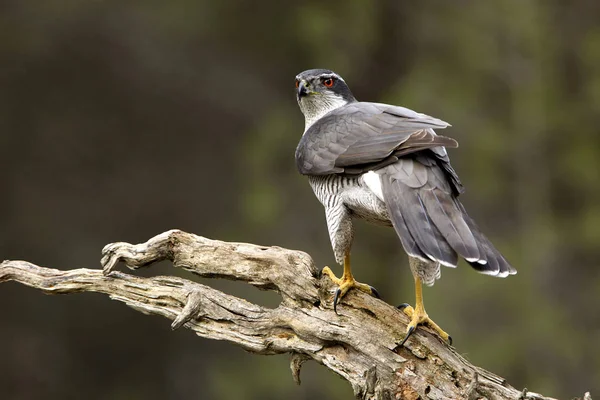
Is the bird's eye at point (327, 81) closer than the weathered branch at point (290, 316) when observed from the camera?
No

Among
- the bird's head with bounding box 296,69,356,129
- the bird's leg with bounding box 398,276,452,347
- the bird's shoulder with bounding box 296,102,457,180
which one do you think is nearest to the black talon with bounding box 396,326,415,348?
the bird's leg with bounding box 398,276,452,347

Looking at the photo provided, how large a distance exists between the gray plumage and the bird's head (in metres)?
0.29

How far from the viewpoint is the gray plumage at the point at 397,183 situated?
381cm

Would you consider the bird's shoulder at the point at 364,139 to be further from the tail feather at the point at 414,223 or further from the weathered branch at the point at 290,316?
the weathered branch at the point at 290,316

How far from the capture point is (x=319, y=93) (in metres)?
5.25

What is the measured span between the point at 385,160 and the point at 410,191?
0.24 metres

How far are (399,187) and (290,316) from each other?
91 centimetres

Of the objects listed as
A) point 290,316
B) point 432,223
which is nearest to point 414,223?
point 432,223

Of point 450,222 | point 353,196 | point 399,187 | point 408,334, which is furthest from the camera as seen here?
point 353,196

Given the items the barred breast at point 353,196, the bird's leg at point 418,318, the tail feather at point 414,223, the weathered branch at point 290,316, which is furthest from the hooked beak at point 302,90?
the bird's leg at point 418,318

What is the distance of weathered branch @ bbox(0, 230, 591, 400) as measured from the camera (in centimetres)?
411

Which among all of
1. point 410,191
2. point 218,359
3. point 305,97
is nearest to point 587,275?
point 218,359

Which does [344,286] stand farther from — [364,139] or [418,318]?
[364,139]

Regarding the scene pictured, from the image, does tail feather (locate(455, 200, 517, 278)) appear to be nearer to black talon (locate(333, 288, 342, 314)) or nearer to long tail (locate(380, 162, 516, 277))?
long tail (locate(380, 162, 516, 277))
